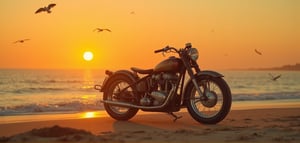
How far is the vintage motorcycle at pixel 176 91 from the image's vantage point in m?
7.33

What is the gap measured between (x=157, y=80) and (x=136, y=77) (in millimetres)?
520

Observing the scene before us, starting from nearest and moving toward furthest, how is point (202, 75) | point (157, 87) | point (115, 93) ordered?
point (202, 75) < point (157, 87) < point (115, 93)

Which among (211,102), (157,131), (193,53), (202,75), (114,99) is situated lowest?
(157,131)

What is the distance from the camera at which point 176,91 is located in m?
7.62

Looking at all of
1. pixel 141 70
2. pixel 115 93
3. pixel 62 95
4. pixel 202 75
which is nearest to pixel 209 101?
pixel 202 75

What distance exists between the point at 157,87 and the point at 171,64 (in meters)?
0.57

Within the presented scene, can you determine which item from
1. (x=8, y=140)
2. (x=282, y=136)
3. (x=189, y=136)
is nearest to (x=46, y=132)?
(x=8, y=140)

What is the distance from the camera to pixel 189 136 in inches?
235

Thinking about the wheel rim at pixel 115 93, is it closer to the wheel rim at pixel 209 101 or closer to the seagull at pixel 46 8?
the wheel rim at pixel 209 101

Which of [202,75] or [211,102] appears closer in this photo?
[211,102]

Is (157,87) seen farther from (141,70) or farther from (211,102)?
(211,102)

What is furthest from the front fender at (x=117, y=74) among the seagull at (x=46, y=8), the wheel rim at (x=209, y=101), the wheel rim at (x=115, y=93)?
the seagull at (x=46, y=8)

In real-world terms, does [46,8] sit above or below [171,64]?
above

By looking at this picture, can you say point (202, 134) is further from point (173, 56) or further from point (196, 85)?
point (173, 56)
